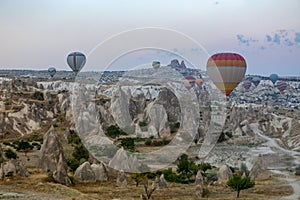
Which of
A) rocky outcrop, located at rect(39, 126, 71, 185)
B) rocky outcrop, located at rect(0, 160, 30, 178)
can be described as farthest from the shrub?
rocky outcrop, located at rect(0, 160, 30, 178)

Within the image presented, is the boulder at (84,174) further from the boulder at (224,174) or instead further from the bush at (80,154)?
the boulder at (224,174)

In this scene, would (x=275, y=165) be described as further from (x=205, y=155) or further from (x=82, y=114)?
(x=82, y=114)

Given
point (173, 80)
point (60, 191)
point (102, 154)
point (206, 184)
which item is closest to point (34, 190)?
point (60, 191)

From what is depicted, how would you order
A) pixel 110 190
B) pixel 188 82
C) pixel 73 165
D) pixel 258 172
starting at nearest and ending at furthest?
1. pixel 110 190
2. pixel 73 165
3. pixel 258 172
4. pixel 188 82

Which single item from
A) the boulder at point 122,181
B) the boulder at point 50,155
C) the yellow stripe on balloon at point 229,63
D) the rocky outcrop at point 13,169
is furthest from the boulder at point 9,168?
Result: the yellow stripe on balloon at point 229,63

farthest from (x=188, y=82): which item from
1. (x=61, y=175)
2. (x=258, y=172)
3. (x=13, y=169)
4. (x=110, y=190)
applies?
(x=110, y=190)

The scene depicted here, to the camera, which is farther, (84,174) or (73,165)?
(73,165)

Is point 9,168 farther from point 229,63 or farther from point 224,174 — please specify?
point 229,63
